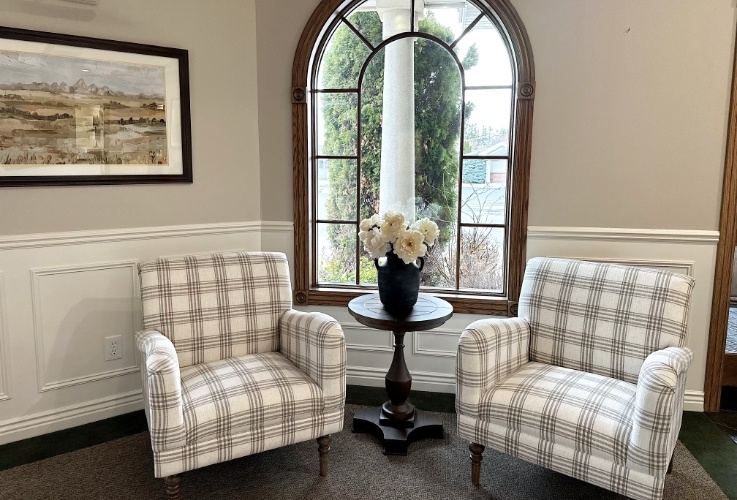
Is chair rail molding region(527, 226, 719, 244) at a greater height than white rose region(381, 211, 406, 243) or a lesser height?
lesser

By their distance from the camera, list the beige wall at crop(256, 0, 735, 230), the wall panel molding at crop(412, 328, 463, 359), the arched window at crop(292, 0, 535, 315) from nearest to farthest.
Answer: the beige wall at crop(256, 0, 735, 230)
the arched window at crop(292, 0, 535, 315)
the wall panel molding at crop(412, 328, 463, 359)

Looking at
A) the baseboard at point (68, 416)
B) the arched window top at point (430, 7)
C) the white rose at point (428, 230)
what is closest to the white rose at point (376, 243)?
the white rose at point (428, 230)

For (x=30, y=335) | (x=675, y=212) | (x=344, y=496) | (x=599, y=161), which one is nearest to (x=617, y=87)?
(x=599, y=161)

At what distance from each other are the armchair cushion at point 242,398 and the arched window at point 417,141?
3.26ft

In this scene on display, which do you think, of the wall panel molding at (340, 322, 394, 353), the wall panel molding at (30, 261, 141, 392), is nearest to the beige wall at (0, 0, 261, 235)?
the wall panel molding at (30, 261, 141, 392)

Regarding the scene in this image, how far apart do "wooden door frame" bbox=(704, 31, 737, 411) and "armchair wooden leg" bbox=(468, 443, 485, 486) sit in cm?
147

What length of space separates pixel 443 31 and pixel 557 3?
1.95 ft

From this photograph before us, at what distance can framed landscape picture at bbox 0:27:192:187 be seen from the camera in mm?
2525

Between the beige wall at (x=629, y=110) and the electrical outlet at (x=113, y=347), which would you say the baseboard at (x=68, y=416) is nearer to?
the electrical outlet at (x=113, y=347)

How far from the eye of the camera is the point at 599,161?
114 inches

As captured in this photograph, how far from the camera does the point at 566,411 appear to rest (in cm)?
205

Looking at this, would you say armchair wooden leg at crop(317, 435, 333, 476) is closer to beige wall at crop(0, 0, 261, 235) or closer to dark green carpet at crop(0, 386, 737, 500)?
dark green carpet at crop(0, 386, 737, 500)

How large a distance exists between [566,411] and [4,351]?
244 cm

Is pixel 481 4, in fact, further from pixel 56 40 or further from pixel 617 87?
pixel 56 40
